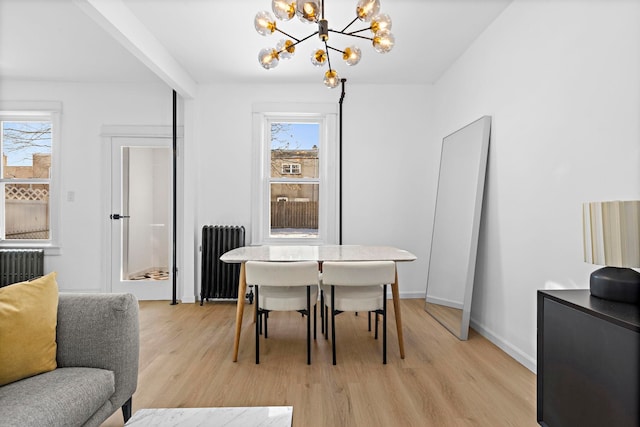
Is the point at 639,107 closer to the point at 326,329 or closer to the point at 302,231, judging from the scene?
the point at 326,329

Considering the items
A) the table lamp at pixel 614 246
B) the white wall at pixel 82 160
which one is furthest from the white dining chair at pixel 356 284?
the white wall at pixel 82 160

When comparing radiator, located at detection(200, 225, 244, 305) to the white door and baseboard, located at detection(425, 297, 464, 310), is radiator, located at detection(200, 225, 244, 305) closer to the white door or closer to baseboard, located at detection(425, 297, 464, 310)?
the white door

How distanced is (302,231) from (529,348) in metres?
2.86

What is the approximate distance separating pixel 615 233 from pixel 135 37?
3499mm

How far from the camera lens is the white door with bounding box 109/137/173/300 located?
453 centimetres

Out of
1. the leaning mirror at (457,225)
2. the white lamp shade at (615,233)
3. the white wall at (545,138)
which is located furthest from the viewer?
the leaning mirror at (457,225)

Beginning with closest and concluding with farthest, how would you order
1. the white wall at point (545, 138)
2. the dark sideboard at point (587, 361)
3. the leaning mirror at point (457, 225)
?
the dark sideboard at point (587, 361), the white wall at point (545, 138), the leaning mirror at point (457, 225)

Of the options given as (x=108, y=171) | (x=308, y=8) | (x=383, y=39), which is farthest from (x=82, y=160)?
(x=383, y=39)

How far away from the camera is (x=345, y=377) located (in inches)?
94.3

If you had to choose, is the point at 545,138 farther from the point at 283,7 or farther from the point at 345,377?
the point at 345,377

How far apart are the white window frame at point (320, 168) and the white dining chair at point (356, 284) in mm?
1853

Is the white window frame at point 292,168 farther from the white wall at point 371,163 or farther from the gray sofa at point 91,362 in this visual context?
the gray sofa at point 91,362

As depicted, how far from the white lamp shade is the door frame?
4261mm

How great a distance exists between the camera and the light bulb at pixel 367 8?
2.05 meters
